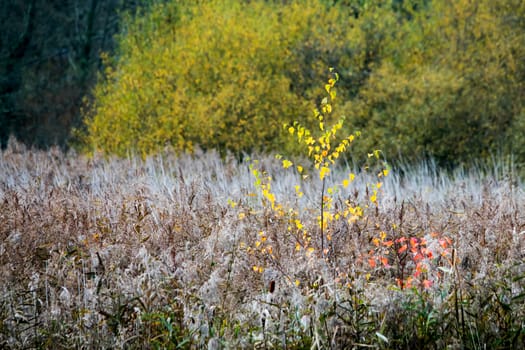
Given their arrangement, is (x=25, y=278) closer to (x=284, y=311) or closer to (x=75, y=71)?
(x=284, y=311)

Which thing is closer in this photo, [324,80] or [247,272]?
[247,272]

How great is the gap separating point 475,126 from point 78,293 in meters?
14.5

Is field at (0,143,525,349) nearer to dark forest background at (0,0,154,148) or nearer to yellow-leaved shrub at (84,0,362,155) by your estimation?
yellow-leaved shrub at (84,0,362,155)

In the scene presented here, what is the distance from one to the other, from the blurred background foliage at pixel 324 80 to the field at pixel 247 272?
30.5 feet

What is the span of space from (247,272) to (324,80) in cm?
1366

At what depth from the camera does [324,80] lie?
1856 cm

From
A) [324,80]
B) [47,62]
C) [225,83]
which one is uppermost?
[47,62]

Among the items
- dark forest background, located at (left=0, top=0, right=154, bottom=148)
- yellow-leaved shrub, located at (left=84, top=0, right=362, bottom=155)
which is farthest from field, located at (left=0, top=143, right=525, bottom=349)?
dark forest background, located at (left=0, top=0, right=154, bottom=148)

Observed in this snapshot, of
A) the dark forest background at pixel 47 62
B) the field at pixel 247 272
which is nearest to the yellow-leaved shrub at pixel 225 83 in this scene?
the dark forest background at pixel 47 62

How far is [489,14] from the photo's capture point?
1908cm

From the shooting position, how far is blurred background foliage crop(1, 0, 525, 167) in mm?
17188

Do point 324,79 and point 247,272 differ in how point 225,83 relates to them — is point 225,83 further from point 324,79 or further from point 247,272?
point 247,272

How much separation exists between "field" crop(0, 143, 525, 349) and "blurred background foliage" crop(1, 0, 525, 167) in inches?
366

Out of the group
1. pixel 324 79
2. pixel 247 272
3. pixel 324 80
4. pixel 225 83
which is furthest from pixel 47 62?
pixel 247 272
